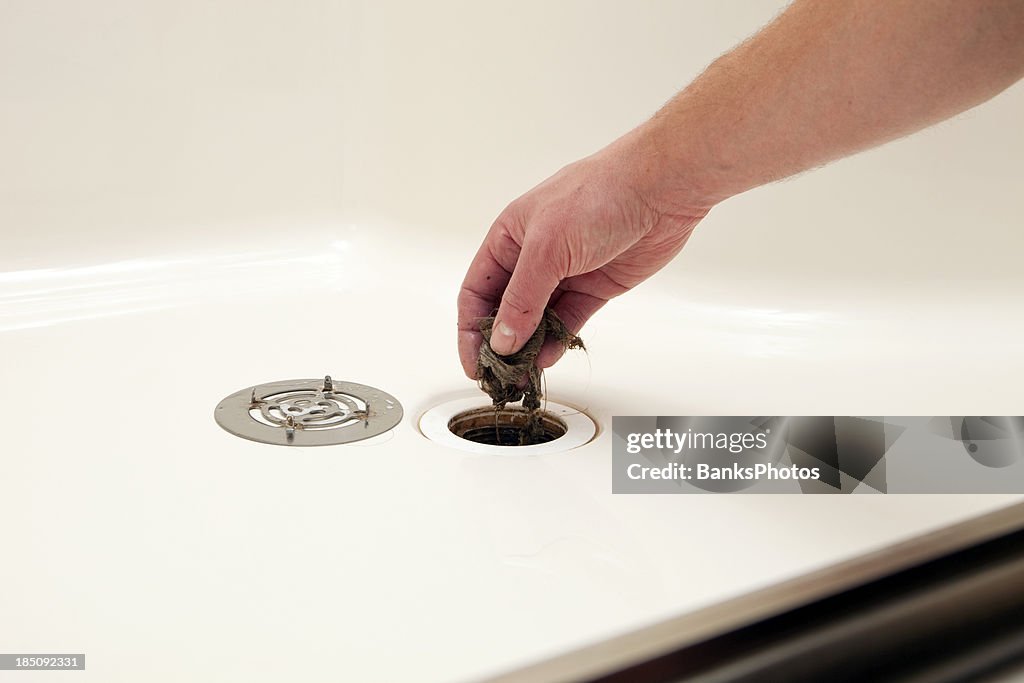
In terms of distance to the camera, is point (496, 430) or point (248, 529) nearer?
point (248, 529)

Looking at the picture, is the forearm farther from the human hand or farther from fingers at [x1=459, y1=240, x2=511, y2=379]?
fingers at [x1=459, y1=240, x2=511, y2=379]

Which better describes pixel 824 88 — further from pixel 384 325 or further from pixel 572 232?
pixel 384 325

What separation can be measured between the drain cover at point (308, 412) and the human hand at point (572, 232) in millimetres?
91

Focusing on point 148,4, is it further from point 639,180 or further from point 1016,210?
point 1016,210

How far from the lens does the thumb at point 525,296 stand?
Result: 626 millimetres

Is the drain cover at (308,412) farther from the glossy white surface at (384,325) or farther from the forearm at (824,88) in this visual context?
the forearm at (824,88)

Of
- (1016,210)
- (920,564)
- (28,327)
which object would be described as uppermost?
(1016,210)

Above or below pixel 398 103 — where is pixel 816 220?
below

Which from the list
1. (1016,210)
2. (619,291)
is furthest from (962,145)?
(619,291)

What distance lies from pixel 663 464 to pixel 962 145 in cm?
47

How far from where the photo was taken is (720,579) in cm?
47

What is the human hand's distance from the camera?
0.61m

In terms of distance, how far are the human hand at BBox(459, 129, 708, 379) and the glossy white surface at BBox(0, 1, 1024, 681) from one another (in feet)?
0.34

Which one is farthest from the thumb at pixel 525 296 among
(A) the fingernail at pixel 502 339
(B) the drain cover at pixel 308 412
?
(B) the drain cover at pixel 308 412
